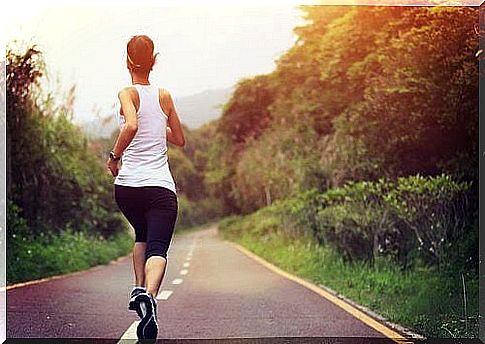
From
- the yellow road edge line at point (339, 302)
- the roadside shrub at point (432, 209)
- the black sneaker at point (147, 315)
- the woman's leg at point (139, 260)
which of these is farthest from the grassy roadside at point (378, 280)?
the black sneaker at point (147, 315)

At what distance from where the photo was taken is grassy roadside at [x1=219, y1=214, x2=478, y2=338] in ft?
20.8

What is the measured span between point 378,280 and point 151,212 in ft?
12.0

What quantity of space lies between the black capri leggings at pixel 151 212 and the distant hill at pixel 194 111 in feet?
8.98

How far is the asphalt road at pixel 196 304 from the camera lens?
20.2ft

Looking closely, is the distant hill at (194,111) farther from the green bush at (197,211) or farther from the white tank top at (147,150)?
the white tank top at (147,150)

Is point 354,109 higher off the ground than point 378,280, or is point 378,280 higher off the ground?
point 354,109

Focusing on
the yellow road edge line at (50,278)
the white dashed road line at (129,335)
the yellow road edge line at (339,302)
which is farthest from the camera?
the yellow road edge line at (50,278)

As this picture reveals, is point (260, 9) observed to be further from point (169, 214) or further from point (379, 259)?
point (169, 214)

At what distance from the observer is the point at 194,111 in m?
7.52

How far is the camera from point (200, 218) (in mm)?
7809

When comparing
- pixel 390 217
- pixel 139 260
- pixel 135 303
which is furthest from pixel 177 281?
pixel 135 303

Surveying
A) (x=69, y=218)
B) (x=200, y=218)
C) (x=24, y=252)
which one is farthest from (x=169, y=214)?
(x=69, y=218)

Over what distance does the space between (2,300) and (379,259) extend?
319cm

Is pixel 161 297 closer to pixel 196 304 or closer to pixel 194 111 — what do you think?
pixel 196 304
